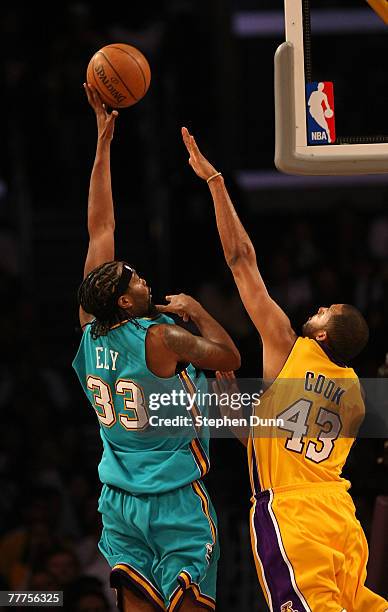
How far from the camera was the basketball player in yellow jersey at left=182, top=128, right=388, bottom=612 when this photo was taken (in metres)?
4.98

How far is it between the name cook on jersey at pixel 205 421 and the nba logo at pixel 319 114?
4.42 feet

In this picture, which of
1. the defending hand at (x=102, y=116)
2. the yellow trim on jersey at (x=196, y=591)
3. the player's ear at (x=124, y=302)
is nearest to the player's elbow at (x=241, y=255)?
the player's ear at (x=124, y=302)

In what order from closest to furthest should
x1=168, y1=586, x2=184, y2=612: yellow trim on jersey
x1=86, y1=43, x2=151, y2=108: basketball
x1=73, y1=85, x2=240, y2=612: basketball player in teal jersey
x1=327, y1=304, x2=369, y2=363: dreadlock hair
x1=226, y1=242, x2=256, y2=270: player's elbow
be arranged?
x1=168, y1=586, x2=184, y2=612: yellow trim on jersey, x1=73, y1=85, x2=240, y2=612: basketball player in teal jersey, x1=327, y1=304, x2=369, y2=363: dreadlock hair, x1=226, y1=242, x2=256, y2=270: player's elbow, x1=86, y1=43, x2=151, y2=108: basketball

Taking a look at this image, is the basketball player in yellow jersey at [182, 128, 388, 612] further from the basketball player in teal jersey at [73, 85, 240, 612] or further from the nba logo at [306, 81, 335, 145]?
the nba logo at [306, 81, 335, 145]

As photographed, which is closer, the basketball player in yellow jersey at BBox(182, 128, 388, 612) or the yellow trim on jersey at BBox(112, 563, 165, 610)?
the basketball player in yellow jersey at BBox(182, 128, 388, 612)

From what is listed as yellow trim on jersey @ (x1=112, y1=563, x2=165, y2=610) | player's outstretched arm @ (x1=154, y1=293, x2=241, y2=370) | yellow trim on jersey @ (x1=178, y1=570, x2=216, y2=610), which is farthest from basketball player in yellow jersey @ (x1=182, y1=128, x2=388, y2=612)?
yellow trim on jersey @ (x1=112, y1=563, x2=165, y2=610)

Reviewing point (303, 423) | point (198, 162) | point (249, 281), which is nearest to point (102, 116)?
point (198, 162)

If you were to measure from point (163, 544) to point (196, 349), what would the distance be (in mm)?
889

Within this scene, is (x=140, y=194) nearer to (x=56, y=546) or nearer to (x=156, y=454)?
(x=56, y=546)

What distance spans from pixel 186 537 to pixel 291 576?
1.74 ft

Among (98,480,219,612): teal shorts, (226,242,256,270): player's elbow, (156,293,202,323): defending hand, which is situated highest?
(226,242,256,270): player's elbow

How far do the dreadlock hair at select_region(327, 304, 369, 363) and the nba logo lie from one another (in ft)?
2.79

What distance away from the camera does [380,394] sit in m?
5.92

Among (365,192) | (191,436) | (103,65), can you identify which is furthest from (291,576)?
(365,192)
